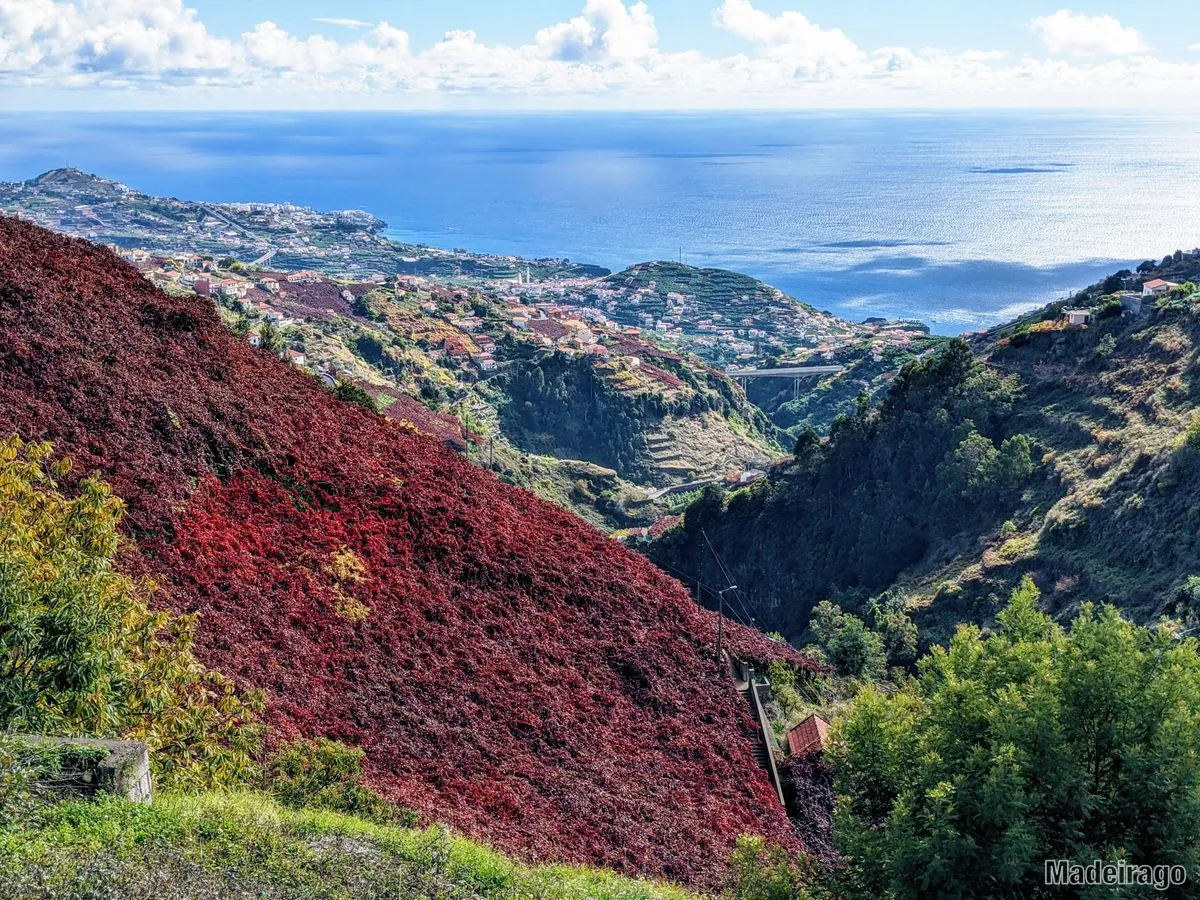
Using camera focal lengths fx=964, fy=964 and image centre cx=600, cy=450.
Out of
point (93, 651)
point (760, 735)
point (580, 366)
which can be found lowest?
point (580, 366)

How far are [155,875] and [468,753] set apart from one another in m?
5.03

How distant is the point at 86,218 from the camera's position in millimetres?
147500

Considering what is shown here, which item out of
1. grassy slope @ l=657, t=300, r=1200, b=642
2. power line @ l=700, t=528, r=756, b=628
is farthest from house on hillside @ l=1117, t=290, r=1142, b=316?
power line @ l=700, t=528, r=756, b=628

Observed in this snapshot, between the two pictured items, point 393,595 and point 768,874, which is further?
point 393,595

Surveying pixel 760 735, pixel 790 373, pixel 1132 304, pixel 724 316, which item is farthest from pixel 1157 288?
pixel 724 316

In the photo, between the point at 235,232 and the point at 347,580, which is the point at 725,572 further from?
the point at 235,232

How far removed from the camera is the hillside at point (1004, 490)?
102ft

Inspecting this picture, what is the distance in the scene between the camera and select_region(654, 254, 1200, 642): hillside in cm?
3106

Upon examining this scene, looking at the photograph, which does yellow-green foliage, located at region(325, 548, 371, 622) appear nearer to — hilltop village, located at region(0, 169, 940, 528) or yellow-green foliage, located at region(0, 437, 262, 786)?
yellow-green foliage, located at region(0, 437, 262, 786)

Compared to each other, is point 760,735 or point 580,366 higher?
point 760,735

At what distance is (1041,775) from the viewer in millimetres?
8992

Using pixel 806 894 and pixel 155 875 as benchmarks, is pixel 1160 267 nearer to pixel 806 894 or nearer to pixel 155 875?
pixel 806 894

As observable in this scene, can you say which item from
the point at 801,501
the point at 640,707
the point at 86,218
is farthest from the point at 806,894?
the point at 86,218

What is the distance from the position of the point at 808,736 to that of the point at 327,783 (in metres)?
8.88
